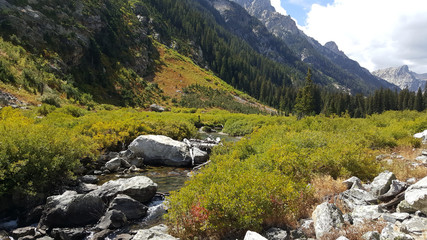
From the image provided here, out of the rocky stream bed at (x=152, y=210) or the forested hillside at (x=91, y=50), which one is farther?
the forested hillside at (x=91, y=50)

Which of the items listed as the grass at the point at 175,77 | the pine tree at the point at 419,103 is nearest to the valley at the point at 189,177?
the grass at the point at 175,77

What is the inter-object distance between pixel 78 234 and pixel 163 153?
35.6 ft

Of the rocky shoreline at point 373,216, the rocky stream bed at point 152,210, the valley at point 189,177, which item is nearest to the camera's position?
the rocky shoreline at point 373,216

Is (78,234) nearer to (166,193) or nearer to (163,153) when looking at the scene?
(166,193)

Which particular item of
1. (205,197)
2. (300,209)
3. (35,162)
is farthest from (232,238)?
(35,162)

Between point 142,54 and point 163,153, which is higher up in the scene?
point 142,54

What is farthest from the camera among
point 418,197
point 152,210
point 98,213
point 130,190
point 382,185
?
point 130,190

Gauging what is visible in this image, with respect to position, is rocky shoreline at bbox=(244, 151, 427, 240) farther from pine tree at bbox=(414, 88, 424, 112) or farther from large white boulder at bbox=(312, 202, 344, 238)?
pine tree at bbox=(414, 88, 424, 112)

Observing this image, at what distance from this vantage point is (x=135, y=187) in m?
11.9

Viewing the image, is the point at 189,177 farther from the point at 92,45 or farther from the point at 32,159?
the point at 92,45

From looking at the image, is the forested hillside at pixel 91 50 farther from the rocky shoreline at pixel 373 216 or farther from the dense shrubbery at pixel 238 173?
the rocky shoreline at pixel 373 216

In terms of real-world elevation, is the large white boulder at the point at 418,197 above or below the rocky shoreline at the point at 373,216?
above

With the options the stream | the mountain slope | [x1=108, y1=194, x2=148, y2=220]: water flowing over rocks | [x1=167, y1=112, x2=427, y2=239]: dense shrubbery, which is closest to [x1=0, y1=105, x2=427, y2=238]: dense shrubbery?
[x1=167, y1=112, x2=427, y2=239]: dense shrubbery

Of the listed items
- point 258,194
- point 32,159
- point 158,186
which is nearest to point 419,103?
point 158,186
